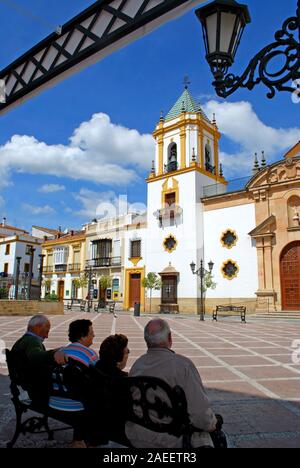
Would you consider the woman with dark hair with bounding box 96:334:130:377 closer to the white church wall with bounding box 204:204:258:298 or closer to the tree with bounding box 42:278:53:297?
the white church wall with bounding box 204:204:258:298

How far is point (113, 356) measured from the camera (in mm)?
2551

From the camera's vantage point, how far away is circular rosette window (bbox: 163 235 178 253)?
27438 mm

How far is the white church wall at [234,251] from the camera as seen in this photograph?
23.5 metres

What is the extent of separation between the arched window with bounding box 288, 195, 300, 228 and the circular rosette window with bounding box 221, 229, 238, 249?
12.7 feet

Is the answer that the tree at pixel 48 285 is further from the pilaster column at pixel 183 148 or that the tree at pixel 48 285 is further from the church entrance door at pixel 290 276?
the church entrance door at pixel 290 276

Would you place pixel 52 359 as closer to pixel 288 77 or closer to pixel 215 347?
pixel 288 77

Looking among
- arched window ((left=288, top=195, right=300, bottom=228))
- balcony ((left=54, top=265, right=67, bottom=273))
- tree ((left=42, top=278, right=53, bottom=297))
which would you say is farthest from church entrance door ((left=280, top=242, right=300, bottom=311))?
tree ((left=42, top=278, right=53, bottom=297))

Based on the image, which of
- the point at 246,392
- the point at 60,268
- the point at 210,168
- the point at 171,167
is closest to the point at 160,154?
the point at 171,167

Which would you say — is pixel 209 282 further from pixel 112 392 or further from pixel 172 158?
pixel 112 392

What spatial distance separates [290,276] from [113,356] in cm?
2149

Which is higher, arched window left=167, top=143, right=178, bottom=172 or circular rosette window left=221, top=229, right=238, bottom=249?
arched window left=167, top=143, right=178, bottom=172

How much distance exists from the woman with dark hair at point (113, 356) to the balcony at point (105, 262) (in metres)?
30.1
